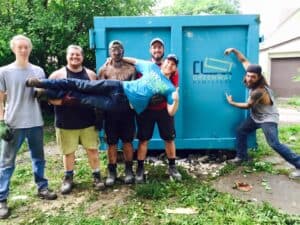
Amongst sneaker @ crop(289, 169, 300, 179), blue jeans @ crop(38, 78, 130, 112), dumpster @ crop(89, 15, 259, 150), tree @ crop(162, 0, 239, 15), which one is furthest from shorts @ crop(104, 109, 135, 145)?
tree @ crop(162, 0, 239, 15)

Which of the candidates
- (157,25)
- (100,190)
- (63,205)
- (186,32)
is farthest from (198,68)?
(63,205)

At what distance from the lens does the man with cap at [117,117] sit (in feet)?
13.2

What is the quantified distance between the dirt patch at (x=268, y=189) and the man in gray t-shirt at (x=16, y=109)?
7.34 ft

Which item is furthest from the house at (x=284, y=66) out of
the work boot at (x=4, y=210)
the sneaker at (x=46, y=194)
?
the work boot at (x=4, y=210)

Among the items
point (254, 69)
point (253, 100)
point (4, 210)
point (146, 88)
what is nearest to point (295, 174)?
point (253, 100)

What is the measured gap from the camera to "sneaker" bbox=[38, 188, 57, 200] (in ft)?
12.9

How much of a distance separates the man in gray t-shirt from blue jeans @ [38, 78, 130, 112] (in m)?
0.23

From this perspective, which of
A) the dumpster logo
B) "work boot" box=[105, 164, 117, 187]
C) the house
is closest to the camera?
"work boot" box=[105, 164, 117, 187]

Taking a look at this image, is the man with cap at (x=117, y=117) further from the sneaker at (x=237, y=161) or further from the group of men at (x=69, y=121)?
the sneaker at (x=237, y=161)

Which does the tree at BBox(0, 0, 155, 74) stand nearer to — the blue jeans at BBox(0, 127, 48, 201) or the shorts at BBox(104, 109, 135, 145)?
the shorts at BBox(104, 109, 135, 145)

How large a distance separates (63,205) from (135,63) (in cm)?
177

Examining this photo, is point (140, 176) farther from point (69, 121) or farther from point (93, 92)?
point (93, 92)

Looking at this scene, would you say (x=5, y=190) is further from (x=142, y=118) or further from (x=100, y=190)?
(x=142, y=118)

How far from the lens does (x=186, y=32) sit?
4.73 m
